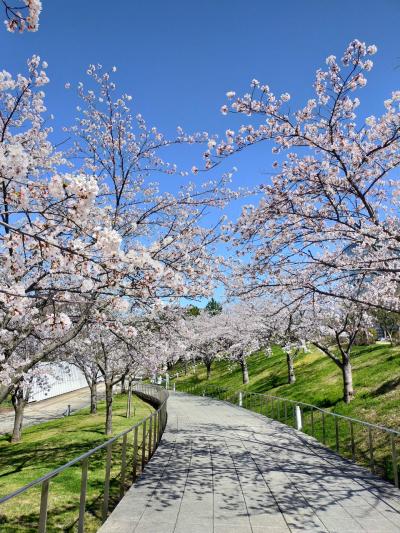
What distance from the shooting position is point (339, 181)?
333 inches

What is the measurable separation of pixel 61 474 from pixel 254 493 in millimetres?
3449

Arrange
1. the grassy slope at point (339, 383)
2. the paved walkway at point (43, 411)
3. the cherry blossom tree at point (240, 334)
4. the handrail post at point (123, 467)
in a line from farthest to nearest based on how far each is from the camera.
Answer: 1. the cherry blossom tree at point (240, 334)
2. the paved walkway at point (43, 411)
3. the grassy slope at point (339, 383)
4. the handrail post at point (123, 467)

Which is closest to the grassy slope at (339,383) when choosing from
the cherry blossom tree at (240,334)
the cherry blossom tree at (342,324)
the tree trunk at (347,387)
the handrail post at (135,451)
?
the tree trunk at (347,387)

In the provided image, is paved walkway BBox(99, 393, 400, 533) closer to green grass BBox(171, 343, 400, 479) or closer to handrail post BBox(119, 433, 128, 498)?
handrail post BBox(119, 433, 128, 498)

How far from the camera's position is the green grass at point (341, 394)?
12.5 meters

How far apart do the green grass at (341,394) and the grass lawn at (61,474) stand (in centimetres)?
674

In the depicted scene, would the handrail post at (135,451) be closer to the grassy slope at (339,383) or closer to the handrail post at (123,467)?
the handrail post at (123,467)

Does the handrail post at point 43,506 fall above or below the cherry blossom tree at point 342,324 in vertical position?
below

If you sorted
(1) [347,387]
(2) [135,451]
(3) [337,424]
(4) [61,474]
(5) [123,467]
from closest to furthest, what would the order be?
(4) [61,474] < (5) [123,467] < (2) [135,451] < (3) [337,424] < (1) [347,387]

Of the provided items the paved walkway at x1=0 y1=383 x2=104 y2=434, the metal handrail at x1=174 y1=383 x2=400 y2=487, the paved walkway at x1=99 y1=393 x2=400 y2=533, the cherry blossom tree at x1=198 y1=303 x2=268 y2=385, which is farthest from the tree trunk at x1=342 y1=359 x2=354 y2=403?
the paved walkway at x1=0 y1=383 x2=104 y2=434

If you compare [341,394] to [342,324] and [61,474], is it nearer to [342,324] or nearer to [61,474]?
[342,324]

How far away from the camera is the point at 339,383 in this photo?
22.1 metres

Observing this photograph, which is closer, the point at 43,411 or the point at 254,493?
the point at 254,493

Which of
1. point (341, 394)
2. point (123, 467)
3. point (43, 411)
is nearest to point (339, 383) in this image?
point (341, 394)
